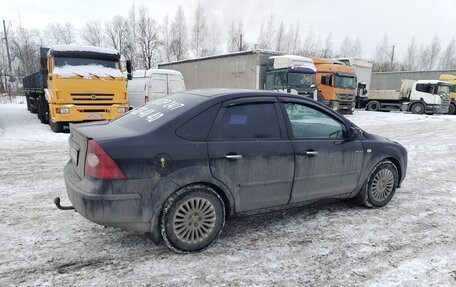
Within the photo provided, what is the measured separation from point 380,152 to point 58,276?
3.93 metres

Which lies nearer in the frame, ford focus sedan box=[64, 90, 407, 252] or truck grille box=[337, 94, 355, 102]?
ford focus sedan box=[64, 90, 407, 252]

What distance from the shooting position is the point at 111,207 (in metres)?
2.77

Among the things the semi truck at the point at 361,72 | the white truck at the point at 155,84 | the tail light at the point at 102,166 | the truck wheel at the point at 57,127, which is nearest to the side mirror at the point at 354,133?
the tail light at the point at 102,166

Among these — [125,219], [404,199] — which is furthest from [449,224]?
[125,219]

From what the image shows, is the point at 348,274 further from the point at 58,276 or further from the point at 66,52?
the point at 66,52

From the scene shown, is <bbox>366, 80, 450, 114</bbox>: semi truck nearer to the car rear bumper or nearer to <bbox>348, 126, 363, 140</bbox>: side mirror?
<bbox>348, 126, 363, 140</bbox>: side mirror

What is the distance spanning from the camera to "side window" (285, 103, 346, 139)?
364 cm

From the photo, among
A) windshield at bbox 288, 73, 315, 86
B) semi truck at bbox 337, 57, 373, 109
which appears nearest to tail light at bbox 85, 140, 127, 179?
windshield at bbox 288, 73, 315, 86

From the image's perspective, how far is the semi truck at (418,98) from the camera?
23453 millimetres

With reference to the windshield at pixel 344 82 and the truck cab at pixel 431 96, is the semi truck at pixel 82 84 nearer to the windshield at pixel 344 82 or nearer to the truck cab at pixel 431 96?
the windshield at pixel 344 82

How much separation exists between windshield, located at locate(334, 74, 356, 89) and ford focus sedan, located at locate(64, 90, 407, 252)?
1678 cm

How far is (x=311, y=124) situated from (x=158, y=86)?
10710 mm

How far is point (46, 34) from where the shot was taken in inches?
2393

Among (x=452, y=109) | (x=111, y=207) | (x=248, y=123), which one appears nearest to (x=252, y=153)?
(x=248, y=123)
